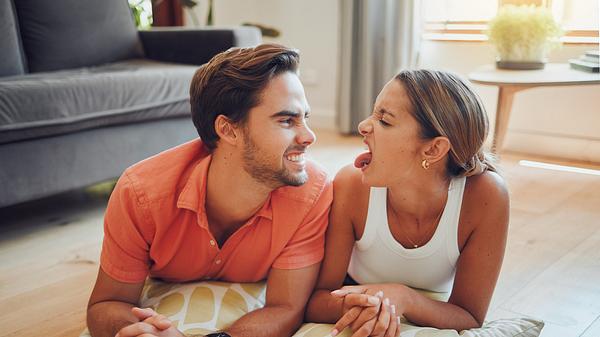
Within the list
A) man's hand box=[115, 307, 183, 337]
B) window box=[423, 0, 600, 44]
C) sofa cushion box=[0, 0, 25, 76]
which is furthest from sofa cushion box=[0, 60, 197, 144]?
window box=[423, 0, 600, 44]

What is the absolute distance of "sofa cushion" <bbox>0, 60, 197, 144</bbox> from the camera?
1978 mm

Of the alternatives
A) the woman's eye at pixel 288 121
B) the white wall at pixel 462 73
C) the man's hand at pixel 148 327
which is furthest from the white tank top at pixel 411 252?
the white wall at pixel 462 73

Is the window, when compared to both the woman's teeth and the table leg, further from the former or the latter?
the woman's teeth

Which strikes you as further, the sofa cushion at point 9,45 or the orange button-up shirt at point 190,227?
the sofa cushion at point 9,45

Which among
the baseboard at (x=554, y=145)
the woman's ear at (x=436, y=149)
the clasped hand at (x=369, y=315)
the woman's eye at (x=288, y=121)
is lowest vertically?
the baseboard at (x=554, y=145)

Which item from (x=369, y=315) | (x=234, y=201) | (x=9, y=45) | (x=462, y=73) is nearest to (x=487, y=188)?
(x=369, y=315)

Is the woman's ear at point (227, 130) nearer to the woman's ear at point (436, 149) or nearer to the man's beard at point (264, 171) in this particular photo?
the man's beard at point (264, 171)

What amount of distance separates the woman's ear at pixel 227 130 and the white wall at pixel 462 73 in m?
2.43

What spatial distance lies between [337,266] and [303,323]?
0.15m

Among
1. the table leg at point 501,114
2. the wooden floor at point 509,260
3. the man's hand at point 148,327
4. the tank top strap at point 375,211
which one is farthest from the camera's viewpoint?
the table leg at point 501,114

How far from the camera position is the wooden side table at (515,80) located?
2.53 m

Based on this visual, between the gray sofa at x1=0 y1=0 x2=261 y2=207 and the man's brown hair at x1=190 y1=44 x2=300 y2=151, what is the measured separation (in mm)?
979

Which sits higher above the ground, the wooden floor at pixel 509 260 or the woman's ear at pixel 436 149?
the woman's ear at pixel 436 149

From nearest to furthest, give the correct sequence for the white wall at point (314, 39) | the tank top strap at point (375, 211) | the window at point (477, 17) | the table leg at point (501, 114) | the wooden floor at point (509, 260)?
1. the tank top strap at point (375, 211)
2. the wooden floor at point (509, 260)
3. the table leg at point (501, 114)
4. the window at point (477, 17)
5. the white wall at point (314, 39)
